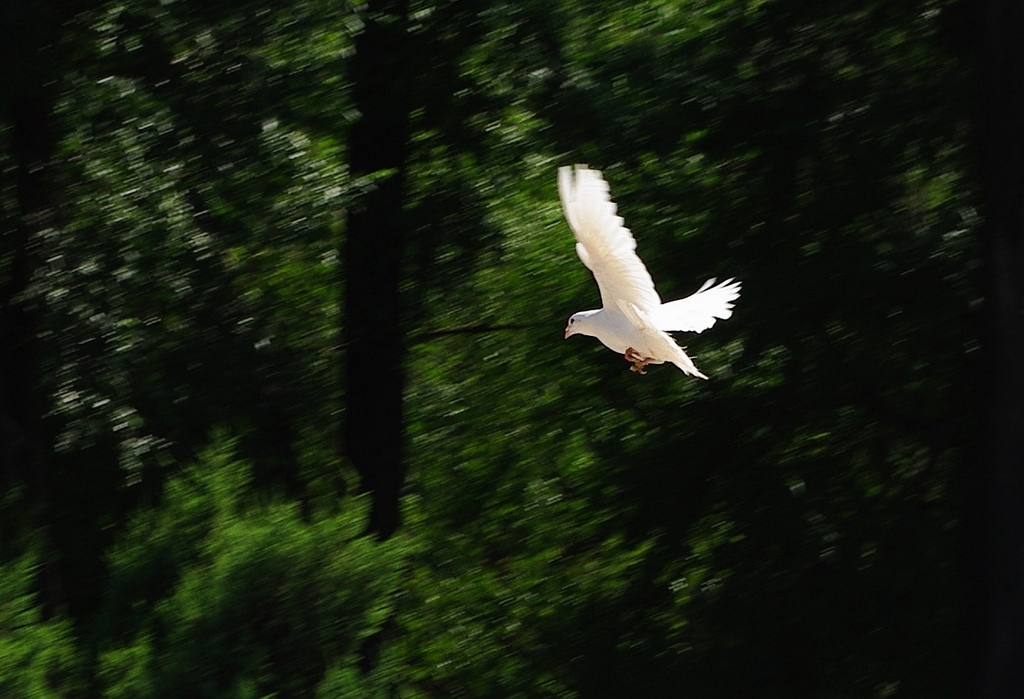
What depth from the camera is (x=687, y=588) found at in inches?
274

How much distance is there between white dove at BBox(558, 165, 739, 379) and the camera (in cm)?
417

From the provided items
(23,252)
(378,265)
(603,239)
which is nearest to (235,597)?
(603,239)

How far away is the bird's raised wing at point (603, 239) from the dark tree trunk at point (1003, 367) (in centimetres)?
262

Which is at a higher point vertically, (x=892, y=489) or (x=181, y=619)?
(x=181, y=619)

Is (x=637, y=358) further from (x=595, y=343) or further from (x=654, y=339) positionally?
(x=595, y=343)

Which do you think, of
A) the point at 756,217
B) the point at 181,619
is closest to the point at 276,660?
the point at 181,619

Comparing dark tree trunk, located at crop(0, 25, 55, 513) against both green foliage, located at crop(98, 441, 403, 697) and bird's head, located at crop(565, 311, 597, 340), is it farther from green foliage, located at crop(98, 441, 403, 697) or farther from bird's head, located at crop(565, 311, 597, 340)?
bird's head, located at crop(565, 311, 597, 340)

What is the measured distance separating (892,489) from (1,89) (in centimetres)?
432

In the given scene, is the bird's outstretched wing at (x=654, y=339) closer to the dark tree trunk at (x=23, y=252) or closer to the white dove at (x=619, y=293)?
the white dove at (x=619, y=293)

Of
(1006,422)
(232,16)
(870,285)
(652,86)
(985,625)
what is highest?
(232,16)

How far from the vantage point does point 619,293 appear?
14.3 feet

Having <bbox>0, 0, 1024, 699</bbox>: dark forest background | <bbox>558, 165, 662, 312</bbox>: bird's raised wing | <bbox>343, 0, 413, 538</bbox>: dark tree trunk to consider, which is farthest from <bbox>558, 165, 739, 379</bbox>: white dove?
<bbox>343, 0, 413, 538</bbox>: dark tree trunk

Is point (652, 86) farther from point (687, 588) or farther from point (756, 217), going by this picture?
point (687, 588)

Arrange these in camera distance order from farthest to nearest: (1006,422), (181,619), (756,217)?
(756,217) → (1006,422) → (181,619)
